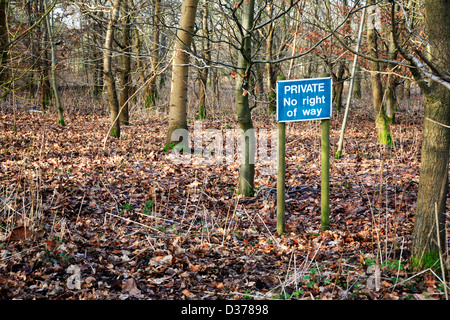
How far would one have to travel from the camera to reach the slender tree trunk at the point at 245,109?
222 inches

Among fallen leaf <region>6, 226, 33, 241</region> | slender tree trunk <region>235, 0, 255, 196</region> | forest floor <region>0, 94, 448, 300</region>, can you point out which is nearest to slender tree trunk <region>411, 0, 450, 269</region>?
forest floor <region>0, 94, 448, 300</region>

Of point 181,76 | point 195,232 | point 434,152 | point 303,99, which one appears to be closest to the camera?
point 434,152

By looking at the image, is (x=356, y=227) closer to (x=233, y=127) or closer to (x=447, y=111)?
(x=447, y=111)

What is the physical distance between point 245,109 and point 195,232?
212cm

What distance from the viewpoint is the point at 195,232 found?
4922mm

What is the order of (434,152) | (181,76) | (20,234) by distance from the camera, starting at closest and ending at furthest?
(434,152), (20,234), (181,76)

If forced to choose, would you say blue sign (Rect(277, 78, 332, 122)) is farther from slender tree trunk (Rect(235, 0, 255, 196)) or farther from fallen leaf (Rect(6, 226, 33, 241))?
fallen leaf (Rect(6, 226, 33, 241))

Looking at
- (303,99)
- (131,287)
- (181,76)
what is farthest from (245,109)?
(131,287)

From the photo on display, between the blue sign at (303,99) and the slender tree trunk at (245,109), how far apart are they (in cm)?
96

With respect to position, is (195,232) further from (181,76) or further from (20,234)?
(181,76)

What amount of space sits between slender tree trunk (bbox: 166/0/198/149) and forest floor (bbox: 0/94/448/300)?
2.62ft

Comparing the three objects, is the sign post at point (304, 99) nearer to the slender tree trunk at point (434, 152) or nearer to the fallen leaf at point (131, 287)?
the slender tree trunk at point (434, 152)

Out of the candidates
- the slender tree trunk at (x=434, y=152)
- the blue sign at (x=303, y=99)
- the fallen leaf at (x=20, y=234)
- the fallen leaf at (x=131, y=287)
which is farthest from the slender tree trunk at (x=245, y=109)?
the fallen leaf at (x=20, y=234)

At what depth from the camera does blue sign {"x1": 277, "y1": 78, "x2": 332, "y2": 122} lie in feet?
15.1
